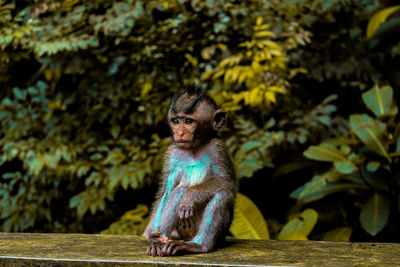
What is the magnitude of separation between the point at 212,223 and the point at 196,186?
23 centimetres

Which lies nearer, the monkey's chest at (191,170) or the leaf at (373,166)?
the monkey's chest at (191,170)

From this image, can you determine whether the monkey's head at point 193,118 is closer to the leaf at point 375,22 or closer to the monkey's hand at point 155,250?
the monkey's hand at point 155,250

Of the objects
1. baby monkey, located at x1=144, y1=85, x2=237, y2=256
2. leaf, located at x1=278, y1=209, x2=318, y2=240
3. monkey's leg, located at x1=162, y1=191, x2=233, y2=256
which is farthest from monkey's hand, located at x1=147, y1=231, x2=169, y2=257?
leaf, located at x1=278, y1=209, x2=318, y2=240

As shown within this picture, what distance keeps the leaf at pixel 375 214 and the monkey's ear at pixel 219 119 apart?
9.87ft

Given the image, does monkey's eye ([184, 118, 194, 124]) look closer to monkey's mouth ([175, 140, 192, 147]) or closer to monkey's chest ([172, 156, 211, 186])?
monkey's mouth ([175, 140, 192, 147])

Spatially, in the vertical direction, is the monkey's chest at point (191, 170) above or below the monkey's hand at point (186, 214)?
above

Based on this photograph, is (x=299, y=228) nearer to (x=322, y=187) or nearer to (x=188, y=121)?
(x=322, y=187)

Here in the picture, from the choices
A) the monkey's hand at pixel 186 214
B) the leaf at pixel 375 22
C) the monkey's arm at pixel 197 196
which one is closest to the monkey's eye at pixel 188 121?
the monkey's arm at pixel 197 196

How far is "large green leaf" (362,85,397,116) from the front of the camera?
20.1ft

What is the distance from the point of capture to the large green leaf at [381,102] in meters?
6.11

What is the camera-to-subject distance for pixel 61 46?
578 cm

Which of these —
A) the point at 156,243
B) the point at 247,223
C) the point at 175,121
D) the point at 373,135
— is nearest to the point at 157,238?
the point at 156,243

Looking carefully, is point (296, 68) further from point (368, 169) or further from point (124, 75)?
point (124, 75)

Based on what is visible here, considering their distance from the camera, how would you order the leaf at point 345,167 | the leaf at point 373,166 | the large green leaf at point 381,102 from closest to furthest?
the leaf at point 345,167, the leaf at point 373,166, the large green leaf at point 381,102
